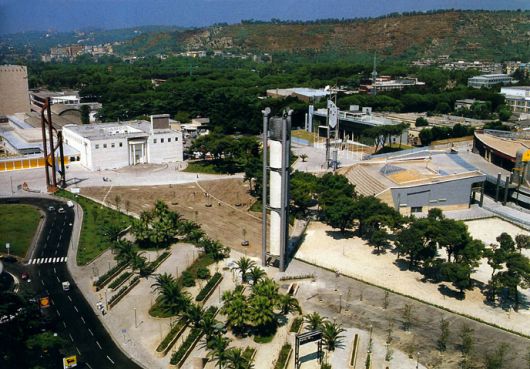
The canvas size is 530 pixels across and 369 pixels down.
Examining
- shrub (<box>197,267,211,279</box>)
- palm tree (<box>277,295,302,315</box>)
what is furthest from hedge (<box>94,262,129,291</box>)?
palm tree (<box>277,295,302,315</box>)

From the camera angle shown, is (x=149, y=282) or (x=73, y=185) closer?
(x=149, y=282)

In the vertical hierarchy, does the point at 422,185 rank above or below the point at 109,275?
above

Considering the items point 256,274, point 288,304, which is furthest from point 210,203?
point 288,304

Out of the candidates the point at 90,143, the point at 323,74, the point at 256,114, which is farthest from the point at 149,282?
the point at 323,74

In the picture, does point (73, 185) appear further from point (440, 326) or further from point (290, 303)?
point (440, 326)

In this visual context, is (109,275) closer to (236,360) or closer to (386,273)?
(236,360)

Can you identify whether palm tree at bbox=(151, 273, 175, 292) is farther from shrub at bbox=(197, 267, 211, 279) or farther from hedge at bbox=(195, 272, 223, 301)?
shrub at bbox=(197, 267, 211, 279)
